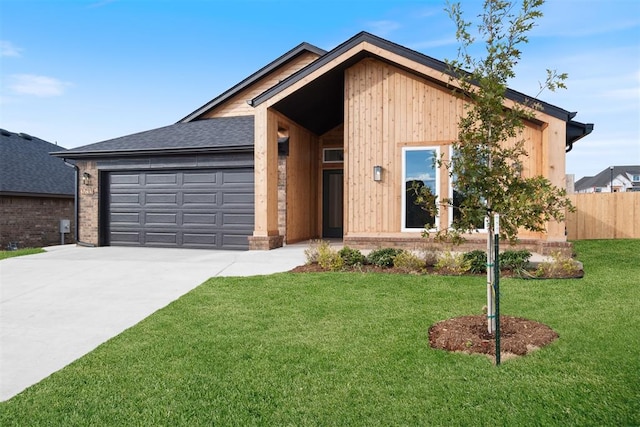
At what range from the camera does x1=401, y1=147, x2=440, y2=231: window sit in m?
9.66

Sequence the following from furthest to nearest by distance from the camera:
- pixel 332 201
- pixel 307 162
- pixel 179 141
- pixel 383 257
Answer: pixel 332 201
pixel 307 162
pixel 179 141
pixel 383 257

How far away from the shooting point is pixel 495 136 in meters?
4.12

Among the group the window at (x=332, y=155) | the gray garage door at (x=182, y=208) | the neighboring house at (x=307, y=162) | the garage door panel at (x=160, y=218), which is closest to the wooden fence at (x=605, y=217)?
the neighboring house at (x=307, y=162)

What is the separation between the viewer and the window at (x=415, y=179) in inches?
380

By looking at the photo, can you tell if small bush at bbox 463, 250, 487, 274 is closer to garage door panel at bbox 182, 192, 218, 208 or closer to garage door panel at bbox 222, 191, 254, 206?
garage door panel at bbox 222, 191, 254, 206

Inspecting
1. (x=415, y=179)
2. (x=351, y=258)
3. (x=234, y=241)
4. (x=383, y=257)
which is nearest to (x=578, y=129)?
(x=415, y=179)

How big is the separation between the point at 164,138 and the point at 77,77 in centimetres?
989

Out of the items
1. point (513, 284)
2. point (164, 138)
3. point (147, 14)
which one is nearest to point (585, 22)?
point (513, 284)

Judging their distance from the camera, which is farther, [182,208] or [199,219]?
[182,208]

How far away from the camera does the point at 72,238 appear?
19.1 metres

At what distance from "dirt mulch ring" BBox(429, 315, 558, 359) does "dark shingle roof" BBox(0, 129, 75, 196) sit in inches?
696

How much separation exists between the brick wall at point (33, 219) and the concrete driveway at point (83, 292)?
7.39 metres

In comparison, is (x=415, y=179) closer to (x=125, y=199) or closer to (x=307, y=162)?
(x=307, y=162)

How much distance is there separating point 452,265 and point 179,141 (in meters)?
9.04
